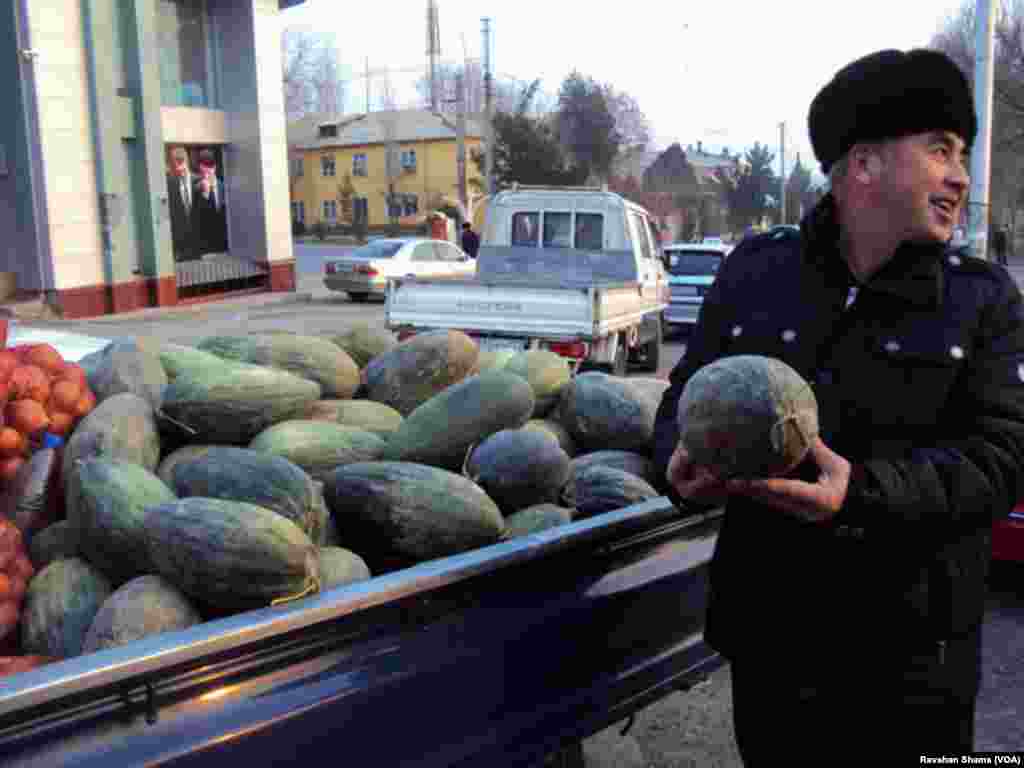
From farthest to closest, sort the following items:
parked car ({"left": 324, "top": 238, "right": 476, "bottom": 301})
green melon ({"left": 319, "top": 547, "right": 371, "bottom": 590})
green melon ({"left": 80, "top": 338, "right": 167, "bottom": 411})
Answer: parked car ({"left": 324, "top": 238, "right": 476, "bottom": 301}) → green melon ({"left": 80, "top": 338, "right": 167, "bottom": 411}) → green melon ({"left": 319, "top": 547, "right": 371, "bottom": 590})

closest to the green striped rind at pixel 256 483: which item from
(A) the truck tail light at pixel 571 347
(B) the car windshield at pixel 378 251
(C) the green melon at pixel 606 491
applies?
(C) the green melon at pixel 606 491

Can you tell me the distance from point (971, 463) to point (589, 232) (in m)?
11.9

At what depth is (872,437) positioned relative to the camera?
82.5 inches

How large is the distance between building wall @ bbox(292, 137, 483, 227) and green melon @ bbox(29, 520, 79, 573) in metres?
70.4

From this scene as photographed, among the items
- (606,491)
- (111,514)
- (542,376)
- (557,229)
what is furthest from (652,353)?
(111,514)

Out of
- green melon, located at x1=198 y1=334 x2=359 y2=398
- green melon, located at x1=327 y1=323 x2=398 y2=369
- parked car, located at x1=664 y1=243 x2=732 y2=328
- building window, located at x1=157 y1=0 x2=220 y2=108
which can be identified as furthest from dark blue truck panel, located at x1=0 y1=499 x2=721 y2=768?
building window, located at x1=157 y1=0 x2=220 y2=108

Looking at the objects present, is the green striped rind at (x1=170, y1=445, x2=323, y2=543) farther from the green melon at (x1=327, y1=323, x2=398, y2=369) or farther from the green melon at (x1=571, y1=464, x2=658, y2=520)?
the green melon at (x1=327, y1=323, x2=398, y2=369)

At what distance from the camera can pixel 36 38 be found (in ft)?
58.2

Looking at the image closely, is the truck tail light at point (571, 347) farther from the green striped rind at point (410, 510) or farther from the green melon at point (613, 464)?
the green striped rind at point (410, 510)

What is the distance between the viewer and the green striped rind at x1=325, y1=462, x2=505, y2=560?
10.2ft

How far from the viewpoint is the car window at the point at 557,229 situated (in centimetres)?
1380

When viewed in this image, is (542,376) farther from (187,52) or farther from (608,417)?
(187,52)

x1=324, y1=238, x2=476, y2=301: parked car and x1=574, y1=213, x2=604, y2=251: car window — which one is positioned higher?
x1=574, y1=213, x2=604, y2=251: car window

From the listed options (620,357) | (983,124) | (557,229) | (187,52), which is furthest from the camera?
(187,52)
